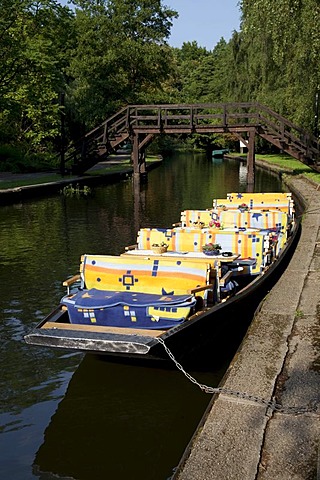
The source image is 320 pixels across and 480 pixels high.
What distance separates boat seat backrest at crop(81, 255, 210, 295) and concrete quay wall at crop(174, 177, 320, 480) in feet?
3.95

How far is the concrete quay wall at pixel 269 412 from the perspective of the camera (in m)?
4.80

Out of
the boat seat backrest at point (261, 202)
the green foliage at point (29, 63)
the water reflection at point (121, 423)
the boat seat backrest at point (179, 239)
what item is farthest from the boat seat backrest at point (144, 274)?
the green foliage at point (29, 63)

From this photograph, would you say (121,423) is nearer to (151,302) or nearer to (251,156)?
(151,302)

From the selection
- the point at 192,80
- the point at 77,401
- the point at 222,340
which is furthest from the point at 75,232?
the point at 192,80

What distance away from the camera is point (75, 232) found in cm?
1956

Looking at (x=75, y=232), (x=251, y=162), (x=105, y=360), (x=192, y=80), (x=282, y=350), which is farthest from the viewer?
(x=192, y=80)

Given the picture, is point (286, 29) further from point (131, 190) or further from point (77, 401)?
point (77, 401)

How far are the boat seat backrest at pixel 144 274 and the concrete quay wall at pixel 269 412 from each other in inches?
47.4

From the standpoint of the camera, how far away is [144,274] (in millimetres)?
8789

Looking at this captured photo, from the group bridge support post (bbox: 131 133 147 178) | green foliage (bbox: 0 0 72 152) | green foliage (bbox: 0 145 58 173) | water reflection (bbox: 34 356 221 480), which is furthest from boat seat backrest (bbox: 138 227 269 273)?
green foliage (bbox: 0 145 58 173)

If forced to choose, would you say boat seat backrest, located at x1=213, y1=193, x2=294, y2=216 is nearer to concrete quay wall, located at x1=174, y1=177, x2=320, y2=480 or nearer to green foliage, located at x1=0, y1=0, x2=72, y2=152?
concrete quay wall, located at x1=174, y1=177, x2=320, y2=480

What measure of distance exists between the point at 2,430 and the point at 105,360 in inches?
83.6

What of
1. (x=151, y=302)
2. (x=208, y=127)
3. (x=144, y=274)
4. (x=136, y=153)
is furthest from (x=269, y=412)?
(x=136, y=153)

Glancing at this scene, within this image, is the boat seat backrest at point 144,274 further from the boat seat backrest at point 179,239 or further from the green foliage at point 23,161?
the green foliage at point 23,161
